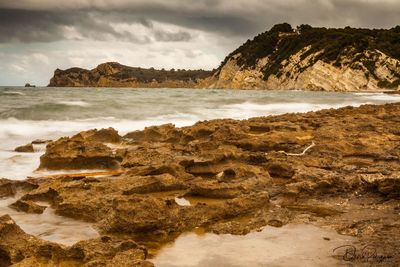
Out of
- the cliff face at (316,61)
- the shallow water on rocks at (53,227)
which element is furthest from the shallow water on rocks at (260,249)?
the cliff face at (316,61)

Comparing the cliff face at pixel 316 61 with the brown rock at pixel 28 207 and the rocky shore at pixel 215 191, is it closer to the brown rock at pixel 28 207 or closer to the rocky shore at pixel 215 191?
the rocky shore at pixel 215 191

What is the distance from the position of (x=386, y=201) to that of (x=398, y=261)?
1.99 meters

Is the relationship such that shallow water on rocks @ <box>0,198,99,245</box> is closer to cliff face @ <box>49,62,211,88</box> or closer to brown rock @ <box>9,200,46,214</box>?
brown rock @ <box>9,200,46,214</box>

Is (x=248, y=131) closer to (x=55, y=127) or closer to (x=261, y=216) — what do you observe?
(x=261, y=216)

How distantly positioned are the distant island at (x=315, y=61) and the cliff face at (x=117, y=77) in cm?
5351

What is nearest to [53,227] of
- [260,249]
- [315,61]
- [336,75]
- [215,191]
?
[215,191]

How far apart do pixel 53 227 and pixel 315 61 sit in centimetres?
7305

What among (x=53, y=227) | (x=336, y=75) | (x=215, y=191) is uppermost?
(x=336, y=75)

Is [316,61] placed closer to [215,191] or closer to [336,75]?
[336,75]

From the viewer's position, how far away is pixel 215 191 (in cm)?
645

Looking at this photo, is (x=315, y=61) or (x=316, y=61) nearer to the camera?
(x=316, y=61)

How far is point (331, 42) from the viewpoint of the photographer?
78750 mm

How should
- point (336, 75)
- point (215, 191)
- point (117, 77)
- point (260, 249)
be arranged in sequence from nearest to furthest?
point (260, 249), point (215, 191), point (336, 75), point (117, 77)

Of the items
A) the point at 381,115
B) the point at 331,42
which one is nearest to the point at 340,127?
the point at 381,115
